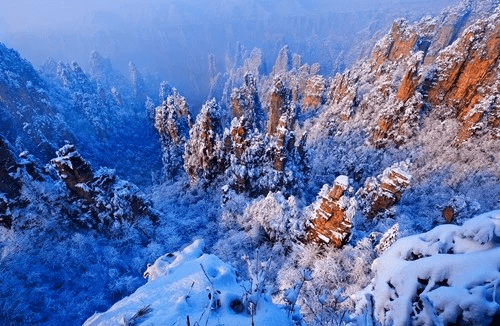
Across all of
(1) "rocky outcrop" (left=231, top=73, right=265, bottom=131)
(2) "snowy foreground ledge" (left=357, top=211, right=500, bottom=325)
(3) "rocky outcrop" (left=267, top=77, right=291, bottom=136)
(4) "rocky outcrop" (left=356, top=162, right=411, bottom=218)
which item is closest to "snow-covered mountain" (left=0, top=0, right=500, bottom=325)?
(2) "snowy foreground ledge" (left=357, top=211, right=500, bottom=325)

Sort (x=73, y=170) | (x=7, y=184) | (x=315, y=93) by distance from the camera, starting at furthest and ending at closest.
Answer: (x=315, y=93)
(x=73, y=170)
(x=7, y=184)

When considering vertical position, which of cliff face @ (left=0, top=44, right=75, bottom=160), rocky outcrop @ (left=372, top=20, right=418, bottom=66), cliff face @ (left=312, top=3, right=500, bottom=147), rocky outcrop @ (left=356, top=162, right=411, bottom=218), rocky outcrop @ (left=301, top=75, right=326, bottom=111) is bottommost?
rocky outcrop @ (left=356, top=162, right=411, bottom=218)

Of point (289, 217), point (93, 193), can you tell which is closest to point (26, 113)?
point (93, 193)

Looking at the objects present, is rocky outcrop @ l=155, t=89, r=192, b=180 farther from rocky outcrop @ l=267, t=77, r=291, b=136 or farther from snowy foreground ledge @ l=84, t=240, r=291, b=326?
snowy foreground ledge @ l=84, t=240, r=291, b=326

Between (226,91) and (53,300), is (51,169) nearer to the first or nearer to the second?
(53,300)

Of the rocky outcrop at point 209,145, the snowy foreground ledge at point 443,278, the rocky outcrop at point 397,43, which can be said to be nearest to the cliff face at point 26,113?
the rocky outcrop at point 209,145

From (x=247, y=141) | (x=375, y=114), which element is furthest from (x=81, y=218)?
(x=375, y=114)

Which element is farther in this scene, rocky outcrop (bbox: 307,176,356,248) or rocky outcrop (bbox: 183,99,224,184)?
rocky outcrop (bbox: 183,99,224,184)

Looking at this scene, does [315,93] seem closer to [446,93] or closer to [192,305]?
[446,93]
